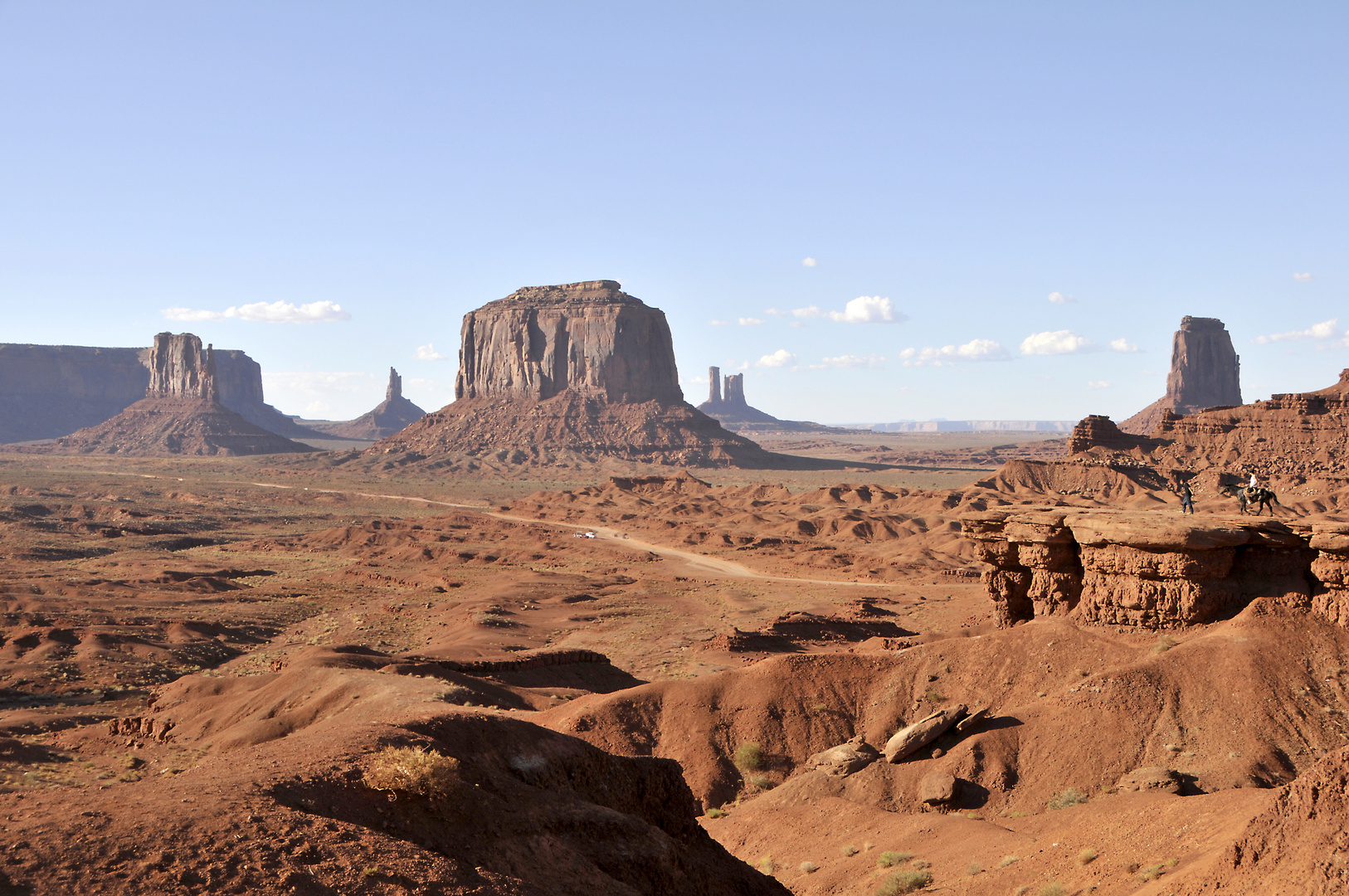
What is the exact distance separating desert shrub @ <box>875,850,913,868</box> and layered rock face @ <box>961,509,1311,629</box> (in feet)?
35.3

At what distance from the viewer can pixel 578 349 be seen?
168 m

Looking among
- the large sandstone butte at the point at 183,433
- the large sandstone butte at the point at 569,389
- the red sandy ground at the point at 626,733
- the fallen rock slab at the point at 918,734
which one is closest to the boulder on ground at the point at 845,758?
the red sandy ground at the point at 626,733

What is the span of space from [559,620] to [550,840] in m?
32.3

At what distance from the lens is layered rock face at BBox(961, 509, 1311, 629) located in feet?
73.5

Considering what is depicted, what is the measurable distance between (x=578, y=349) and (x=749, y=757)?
149 meters

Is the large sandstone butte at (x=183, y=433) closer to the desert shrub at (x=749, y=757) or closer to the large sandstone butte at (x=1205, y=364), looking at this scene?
the large sandstone butte at (x=1205, y=364)

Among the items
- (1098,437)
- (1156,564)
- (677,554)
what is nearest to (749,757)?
(1156,564)

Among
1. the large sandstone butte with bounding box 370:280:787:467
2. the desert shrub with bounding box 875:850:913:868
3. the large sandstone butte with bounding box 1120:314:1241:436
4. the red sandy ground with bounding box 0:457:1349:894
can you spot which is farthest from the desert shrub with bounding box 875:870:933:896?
the large sandstone butte with bounding box 1120:314:1241:436

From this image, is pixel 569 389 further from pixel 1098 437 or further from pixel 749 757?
pixel 749 757

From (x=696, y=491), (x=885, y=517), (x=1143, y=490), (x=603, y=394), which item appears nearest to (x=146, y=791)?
(x=885, y=517)

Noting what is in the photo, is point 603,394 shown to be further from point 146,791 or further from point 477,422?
point 146,791

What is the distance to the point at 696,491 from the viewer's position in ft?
327

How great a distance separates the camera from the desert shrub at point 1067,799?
1864 centimetres

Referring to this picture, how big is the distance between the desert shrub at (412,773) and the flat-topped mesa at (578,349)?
155 m
